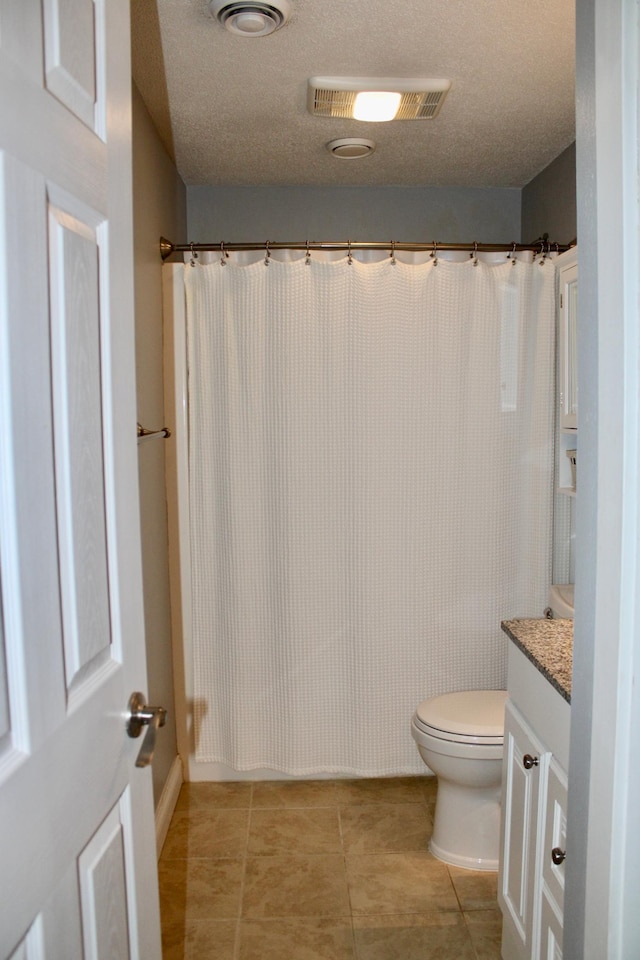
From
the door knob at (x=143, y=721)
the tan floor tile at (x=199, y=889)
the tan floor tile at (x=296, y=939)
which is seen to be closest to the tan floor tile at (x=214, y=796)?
the tan floor tile at (x=199, y=889)

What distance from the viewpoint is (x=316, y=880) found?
7.47 feet

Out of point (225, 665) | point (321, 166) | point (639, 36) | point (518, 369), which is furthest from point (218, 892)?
point (321, 166)

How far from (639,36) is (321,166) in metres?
2.15

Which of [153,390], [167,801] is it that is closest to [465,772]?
[167,801]

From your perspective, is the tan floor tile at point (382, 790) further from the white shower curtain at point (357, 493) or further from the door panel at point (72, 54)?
the door panel at point (72, 54)

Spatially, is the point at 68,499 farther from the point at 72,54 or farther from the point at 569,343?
the point at 569,343

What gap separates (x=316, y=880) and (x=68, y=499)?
1.86 metres

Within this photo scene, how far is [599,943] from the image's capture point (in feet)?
3.41

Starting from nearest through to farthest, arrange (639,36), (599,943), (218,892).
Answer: (639,36) < (599,943) < (218,892)

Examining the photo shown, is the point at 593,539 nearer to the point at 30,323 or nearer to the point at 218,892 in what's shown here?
the point at 30,323

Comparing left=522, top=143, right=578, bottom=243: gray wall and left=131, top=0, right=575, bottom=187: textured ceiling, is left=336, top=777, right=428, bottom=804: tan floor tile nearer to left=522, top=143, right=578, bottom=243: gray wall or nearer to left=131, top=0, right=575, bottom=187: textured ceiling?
left=522, top=143, right=578, bottom=243: gray wall

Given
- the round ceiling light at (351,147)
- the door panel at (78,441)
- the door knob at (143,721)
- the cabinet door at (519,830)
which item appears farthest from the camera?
the round ceiling light at (351,147)

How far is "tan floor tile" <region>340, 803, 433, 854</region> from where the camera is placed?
2.45 m

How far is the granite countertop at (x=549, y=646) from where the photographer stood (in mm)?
1512
